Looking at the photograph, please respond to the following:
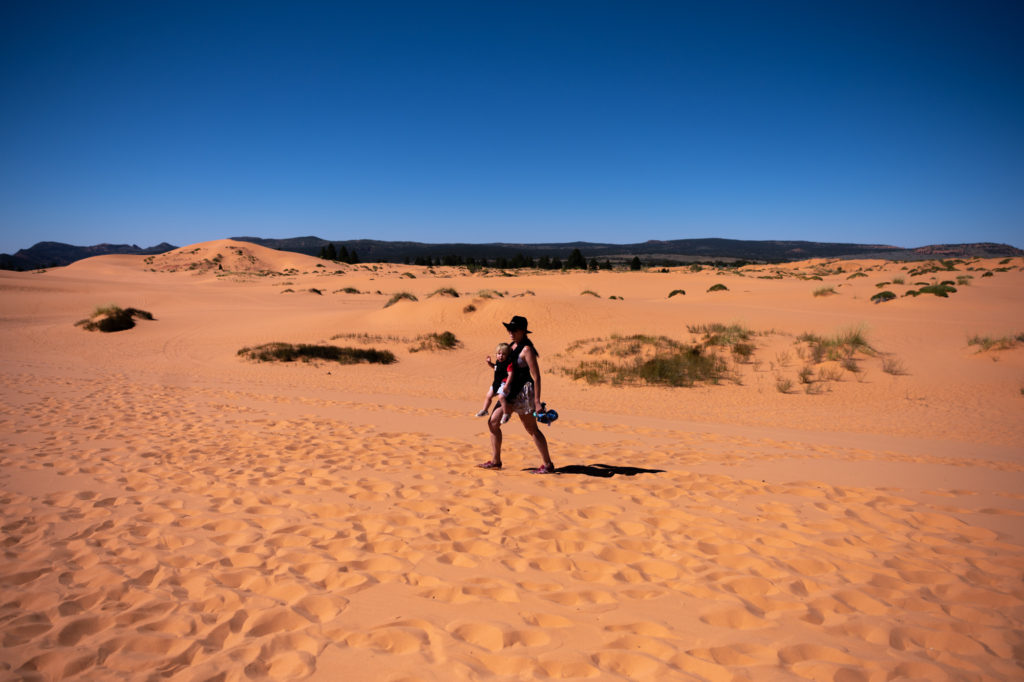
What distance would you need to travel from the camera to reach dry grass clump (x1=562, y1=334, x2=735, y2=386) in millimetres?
14742

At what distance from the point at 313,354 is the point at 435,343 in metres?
4.52

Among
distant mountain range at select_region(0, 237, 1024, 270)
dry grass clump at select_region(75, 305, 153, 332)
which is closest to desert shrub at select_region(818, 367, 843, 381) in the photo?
dry grass clump at select_region(75, 305, 153, 332)

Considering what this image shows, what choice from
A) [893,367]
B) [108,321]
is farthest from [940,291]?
[108,321]

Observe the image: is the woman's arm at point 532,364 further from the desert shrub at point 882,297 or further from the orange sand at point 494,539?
the desert shrub at point 882,297

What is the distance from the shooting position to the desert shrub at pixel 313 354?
17016 millimetres

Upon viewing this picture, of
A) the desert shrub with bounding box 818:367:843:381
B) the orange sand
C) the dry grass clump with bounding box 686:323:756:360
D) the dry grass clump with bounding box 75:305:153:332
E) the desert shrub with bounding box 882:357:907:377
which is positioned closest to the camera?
the orange sand

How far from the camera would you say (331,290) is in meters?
46.0

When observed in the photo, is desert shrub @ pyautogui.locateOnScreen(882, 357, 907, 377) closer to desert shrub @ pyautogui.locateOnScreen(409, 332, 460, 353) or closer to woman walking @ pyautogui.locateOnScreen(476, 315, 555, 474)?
woman walking @ pyautogui.locateOnScreen(476, 315, 555, 474)

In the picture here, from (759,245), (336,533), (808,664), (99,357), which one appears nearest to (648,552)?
(808,664)

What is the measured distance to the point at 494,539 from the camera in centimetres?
449

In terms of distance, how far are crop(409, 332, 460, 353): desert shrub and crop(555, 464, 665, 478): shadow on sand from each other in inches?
514

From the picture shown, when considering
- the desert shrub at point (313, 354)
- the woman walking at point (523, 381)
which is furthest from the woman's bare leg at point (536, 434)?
the desert shrub at point (313, 354)

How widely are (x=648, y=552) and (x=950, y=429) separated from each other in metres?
9.55

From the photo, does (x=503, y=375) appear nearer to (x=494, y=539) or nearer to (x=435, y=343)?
(x=494, y=539)
